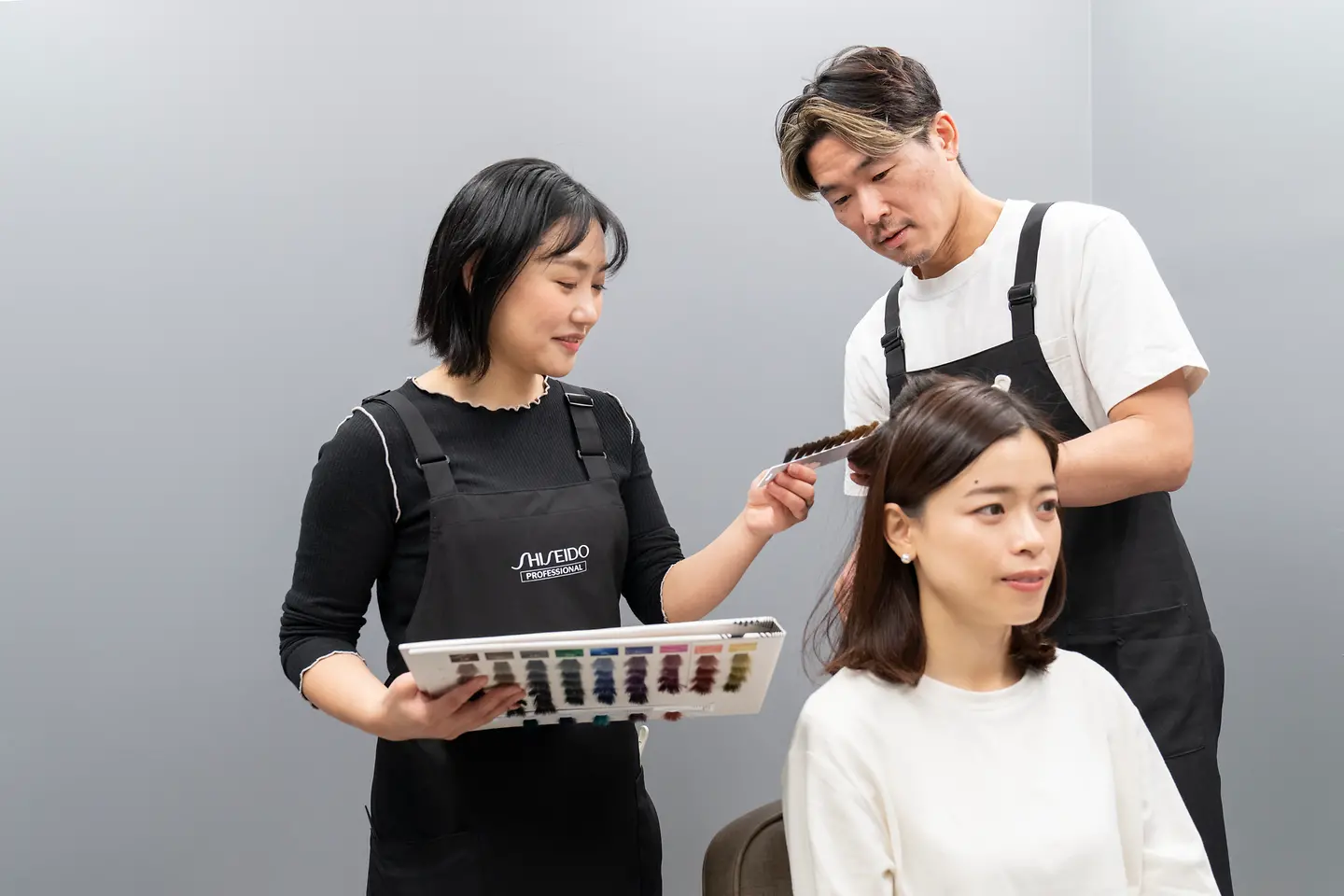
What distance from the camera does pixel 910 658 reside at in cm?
144

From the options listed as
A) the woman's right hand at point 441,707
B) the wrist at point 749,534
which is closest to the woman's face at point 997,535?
the wrist at point 749,534

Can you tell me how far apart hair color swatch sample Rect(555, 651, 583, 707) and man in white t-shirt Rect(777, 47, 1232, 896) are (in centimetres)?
54

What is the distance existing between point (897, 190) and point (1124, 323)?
38 centimetres

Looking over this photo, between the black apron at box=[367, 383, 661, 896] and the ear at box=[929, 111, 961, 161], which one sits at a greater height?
the ear at box=[929, 111, 961, 161]

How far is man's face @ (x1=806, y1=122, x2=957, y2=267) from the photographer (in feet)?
5.37

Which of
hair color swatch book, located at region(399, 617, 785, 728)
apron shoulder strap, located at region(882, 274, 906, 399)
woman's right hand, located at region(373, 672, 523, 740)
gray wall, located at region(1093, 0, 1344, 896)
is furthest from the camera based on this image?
gray wall, located at region(1093, 0, 1344, 896)

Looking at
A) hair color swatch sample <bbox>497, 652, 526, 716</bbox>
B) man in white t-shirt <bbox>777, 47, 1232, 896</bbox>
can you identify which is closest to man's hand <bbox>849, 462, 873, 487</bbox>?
man in white t-shirt <bbox>777, 47, 1232, 896</bbox>

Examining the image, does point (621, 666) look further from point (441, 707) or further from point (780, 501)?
point (780, 501)

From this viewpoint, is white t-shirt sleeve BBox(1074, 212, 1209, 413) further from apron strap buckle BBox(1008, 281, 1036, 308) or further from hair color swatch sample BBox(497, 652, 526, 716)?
hair color swatch sample BBox(497, 652, 526, 716)

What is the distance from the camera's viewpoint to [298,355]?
217 centimetres

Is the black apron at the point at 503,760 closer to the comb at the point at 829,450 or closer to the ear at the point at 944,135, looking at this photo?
the comb at the point at 829,450

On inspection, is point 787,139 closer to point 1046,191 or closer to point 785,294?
point 785,294

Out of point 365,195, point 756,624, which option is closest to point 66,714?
point 365,195

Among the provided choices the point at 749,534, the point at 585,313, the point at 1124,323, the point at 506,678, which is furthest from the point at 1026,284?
the point at 506,678
